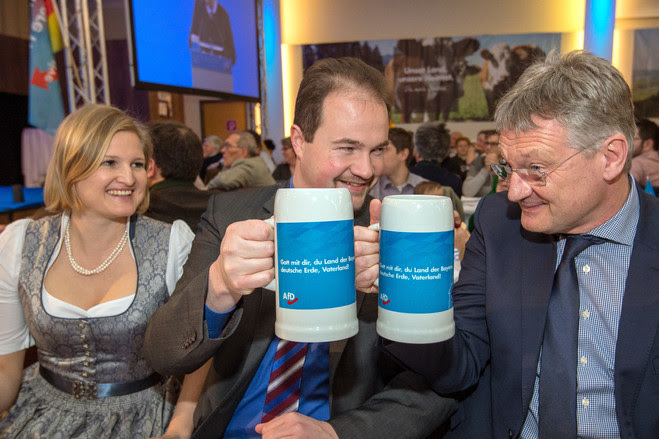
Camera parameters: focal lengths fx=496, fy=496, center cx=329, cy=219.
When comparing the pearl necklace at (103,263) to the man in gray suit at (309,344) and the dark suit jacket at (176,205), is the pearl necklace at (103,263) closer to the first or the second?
the man in gray suit at (309,344)

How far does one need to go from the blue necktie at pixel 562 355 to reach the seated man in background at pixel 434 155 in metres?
3.02

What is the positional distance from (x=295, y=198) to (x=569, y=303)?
0.89m

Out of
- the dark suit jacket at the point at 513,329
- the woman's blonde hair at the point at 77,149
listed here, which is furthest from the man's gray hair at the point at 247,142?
the dark suit jacket at the point at 513,329

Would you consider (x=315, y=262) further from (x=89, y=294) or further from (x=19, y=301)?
(x=19, y=301)

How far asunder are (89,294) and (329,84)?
3.58ft

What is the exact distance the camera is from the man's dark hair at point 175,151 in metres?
3.08

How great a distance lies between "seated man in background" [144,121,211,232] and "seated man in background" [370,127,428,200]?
126 centimetres

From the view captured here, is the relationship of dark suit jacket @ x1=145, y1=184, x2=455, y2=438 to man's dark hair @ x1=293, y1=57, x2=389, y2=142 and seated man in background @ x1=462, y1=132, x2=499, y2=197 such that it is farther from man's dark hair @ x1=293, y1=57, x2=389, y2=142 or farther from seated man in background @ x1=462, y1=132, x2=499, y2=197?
seated man in background @ x1=462, y1=132, x2=499, y2=197

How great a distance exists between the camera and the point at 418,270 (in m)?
0.83

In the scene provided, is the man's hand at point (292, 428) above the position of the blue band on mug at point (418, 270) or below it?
below

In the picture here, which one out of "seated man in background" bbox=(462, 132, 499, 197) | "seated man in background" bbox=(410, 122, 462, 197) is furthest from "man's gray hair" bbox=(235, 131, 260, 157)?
"seated man in background" bbox=(462, 132, 499, 197)

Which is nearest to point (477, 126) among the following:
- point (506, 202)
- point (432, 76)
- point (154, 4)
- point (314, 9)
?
point (432, 76)

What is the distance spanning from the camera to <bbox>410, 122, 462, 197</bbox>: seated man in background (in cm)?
435

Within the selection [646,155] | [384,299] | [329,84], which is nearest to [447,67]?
[646,155]
